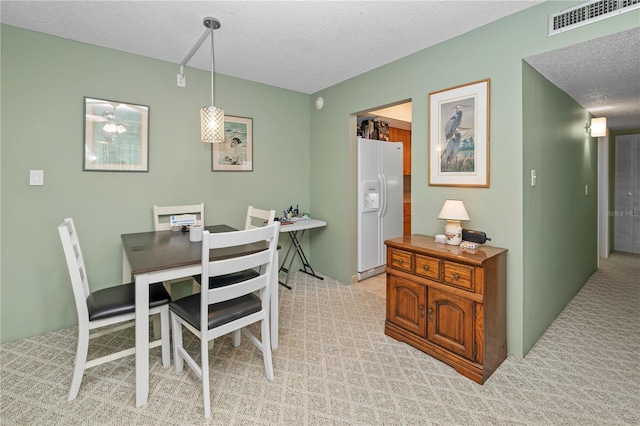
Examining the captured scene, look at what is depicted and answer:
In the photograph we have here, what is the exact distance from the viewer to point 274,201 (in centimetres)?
410

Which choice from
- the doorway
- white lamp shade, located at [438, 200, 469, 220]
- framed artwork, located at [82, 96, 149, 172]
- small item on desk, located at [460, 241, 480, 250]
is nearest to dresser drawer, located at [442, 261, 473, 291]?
small item on desk, located at [460, 241, 480, 250]

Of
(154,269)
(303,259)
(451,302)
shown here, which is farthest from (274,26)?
(303,259)

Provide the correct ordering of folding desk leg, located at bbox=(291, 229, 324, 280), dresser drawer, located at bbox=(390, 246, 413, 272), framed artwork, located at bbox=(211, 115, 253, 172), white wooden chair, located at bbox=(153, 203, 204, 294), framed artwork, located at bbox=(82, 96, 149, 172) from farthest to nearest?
folding desk leg, located at bbox=(291, 229, 324, 280) < framed artwork, located at bbox=(211, 115, 253, 172) < white wooden chair, located at bbox=(153, 203, 204, 294) < framed artwork, located at bbox=(82, 96, 149, 172) < dresser drawer, located at bbox=(390, 246, 413, 272)

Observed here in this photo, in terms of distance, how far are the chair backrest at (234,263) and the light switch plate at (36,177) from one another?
6.33 ft

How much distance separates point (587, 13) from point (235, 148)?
3.21m

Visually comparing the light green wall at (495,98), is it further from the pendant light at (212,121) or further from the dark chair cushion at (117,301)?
the dark chair cushion at (117,301)

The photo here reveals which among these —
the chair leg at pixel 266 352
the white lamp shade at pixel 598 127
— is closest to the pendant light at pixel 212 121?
the chair leg at pixel 266 352

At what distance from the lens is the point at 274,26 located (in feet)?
8.23

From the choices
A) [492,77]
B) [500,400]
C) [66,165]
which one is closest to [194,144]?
[66,165]

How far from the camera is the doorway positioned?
5.36 meters

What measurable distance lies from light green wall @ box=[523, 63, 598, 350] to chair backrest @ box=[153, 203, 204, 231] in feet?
9.60

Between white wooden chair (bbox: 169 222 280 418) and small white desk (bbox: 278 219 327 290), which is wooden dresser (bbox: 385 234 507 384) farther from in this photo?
small white desk (bbox: 278 219 327 290)

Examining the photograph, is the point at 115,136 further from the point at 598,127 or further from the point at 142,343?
the point at 598,127

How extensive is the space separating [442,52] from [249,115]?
7.20 ft
